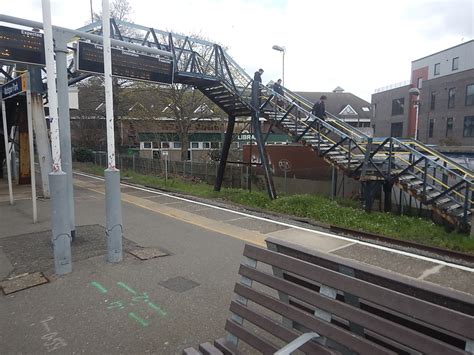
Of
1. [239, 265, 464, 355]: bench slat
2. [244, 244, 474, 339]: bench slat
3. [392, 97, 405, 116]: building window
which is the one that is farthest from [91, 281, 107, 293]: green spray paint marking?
[392, 97, 405, 116]: building window

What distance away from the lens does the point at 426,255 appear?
248 inches

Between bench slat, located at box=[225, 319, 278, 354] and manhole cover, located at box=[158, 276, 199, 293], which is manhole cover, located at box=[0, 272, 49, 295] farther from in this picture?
bench slat, located at box=[225, 319, 278, 354]

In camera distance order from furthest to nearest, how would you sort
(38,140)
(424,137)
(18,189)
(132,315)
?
(424,137), (18,189), (38,140), (132,315)

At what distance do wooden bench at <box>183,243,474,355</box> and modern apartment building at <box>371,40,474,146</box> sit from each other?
36.2 m

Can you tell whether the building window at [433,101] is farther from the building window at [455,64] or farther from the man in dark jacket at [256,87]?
the man in dark jacket at [256,87]

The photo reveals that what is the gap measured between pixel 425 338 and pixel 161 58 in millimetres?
7597

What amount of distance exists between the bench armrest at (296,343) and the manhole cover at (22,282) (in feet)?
13.0

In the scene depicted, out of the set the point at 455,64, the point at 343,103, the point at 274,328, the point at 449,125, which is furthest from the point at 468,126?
the point at 274,328

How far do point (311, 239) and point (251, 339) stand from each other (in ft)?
15.4

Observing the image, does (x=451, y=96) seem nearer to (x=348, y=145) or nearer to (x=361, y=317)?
(x=348, y=145)

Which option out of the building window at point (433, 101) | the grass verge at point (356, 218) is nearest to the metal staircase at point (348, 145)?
the grass verge at point (356, 218)

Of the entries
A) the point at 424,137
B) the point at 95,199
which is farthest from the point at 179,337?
the point at 424,137

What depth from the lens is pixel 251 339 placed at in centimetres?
281

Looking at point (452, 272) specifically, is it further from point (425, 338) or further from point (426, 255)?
point (425, 338)
